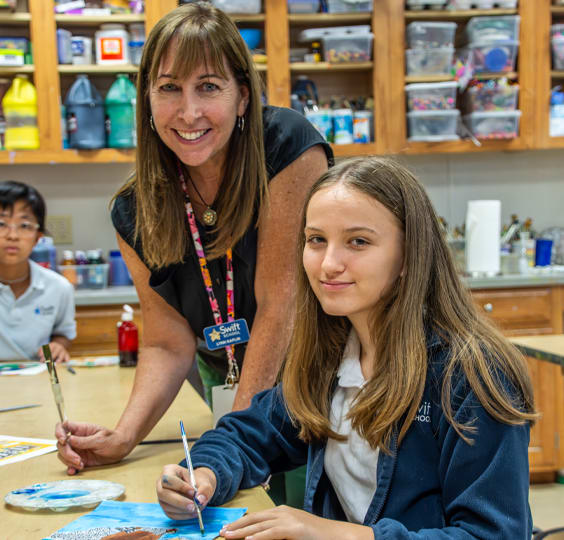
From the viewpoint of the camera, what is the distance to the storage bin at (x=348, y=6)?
11.6 feet

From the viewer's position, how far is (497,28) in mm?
3611

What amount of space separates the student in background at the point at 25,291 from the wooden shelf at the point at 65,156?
0.83 m

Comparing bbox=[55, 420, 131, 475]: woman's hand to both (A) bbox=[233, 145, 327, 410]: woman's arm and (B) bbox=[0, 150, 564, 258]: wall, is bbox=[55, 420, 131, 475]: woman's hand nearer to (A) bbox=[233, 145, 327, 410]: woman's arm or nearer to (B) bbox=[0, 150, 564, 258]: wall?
(A) bbox=[233, 145, 327, 410]: woman's arm

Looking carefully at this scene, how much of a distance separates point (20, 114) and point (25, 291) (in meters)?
1.14

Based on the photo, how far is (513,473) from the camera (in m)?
0.90

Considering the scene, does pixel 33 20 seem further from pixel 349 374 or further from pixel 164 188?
pixel 349 374

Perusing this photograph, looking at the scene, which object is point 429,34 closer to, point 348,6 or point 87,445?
point 348,6

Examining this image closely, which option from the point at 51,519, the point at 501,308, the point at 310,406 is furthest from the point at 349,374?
the point at 501,308

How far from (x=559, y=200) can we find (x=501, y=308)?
110cm

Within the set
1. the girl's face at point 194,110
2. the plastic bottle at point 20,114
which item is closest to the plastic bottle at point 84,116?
the plastic bottle at point 20,114

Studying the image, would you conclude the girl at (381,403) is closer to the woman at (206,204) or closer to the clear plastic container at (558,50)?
the woman at (206,204)

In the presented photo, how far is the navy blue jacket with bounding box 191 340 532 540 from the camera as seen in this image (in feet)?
2.91

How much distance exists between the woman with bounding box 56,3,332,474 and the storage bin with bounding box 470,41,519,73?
2.42 meters

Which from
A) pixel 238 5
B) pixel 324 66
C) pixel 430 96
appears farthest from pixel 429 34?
pixel 238 5
